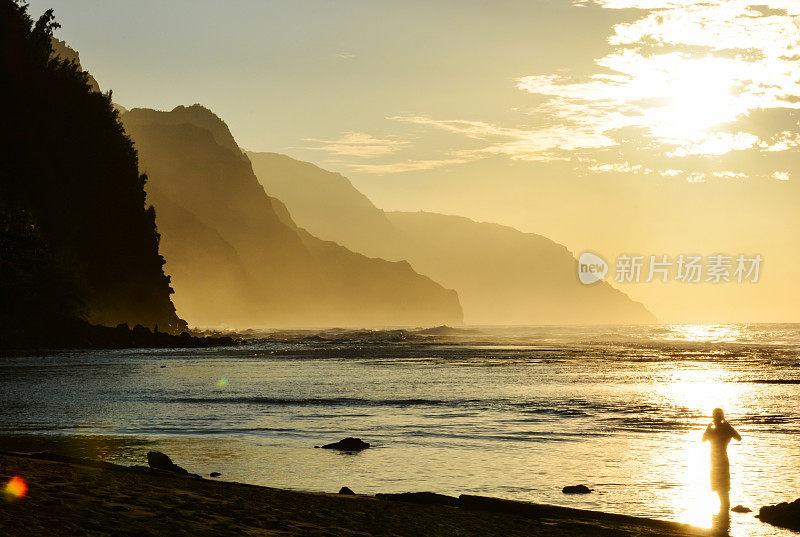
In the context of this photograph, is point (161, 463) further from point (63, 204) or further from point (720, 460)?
point (63, 204)

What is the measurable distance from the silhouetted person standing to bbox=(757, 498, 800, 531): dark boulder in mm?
937

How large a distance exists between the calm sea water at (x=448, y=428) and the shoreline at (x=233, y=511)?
269 cm

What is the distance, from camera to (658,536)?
12.6m

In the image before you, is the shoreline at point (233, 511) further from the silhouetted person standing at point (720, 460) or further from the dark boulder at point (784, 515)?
the silhouetted person standing at point (720, 460)

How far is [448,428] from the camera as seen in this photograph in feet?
90.3

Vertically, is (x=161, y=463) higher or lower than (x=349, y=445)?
higher

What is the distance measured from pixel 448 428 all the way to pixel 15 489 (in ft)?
59.1

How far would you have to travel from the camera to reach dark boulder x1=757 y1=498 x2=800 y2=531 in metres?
13.9

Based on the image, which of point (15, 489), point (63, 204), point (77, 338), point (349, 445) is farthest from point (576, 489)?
point (63, 204)

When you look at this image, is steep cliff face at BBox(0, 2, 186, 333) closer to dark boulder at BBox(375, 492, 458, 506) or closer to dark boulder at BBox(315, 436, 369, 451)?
dark boulder at BBox(315, 436, 369, 451)

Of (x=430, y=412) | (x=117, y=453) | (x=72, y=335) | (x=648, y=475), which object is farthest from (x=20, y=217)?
(x=648, y=475)

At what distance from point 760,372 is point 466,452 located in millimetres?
42828

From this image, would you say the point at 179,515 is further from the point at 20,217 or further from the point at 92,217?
the point at 92,217

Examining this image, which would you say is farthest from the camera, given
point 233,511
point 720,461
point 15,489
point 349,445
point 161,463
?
point 349,445
